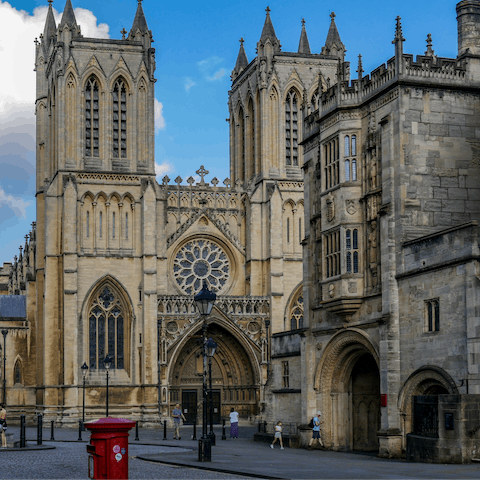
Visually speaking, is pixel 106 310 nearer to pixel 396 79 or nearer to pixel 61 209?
pixel 61 209

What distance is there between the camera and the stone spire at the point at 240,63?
66875mm

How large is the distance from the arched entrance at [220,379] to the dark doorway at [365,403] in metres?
24.6

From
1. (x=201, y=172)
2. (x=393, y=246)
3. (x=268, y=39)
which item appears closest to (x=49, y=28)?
(x=201, y=172)

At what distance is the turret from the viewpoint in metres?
32.1

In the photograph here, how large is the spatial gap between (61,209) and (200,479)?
3861 centimetres

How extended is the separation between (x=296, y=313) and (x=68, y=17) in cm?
2279

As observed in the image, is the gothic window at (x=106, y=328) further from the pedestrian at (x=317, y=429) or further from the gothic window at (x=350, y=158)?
the gothic window at (x=350, y=158)

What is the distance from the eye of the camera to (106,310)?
187ft

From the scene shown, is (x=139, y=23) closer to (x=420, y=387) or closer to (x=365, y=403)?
(x=365, y=403)

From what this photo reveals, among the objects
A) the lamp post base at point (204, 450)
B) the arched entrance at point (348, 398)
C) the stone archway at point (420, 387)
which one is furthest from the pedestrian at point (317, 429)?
the lamp post base at point (204, 450)

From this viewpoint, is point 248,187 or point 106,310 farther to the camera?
point 248,187

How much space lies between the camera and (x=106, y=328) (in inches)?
2234

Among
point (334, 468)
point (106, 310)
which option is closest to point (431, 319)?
point (334, 468)

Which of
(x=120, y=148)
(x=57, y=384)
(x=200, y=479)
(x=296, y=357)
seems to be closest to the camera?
(x=200, y=479)
